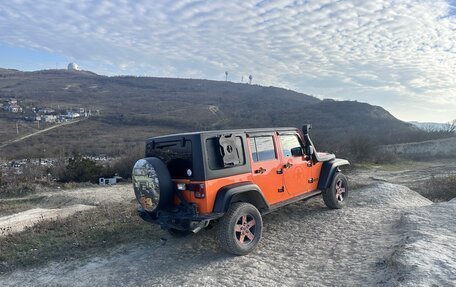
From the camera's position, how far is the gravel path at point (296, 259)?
14.8 ft

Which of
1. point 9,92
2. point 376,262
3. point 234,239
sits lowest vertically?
point 376,262

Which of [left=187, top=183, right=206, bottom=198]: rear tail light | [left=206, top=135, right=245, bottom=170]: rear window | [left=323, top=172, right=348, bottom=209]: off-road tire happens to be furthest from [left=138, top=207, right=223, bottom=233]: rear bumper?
[left=323, top=172, right=348, bottom=209]: off-road tire

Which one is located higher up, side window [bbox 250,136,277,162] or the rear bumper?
side window [bbox 250,136,277,162]

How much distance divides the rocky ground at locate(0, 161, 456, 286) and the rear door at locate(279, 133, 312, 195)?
28.8 inches

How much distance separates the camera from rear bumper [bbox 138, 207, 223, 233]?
5.04m

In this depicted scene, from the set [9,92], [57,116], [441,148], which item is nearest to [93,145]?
[57,116]

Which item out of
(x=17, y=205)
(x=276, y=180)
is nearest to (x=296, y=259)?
(x=276, y=180)

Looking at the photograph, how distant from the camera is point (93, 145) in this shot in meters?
57.5

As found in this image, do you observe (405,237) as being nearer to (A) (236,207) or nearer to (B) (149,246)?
(A) (236,207)

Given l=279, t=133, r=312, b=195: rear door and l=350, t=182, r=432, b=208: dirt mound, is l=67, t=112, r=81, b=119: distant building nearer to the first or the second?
l=350, t=182, r=432, b=208: dirt mound

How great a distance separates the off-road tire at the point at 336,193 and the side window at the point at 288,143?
1263 mm

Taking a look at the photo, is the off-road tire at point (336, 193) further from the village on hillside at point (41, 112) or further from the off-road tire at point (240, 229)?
the village on hillside at point (41, 112)

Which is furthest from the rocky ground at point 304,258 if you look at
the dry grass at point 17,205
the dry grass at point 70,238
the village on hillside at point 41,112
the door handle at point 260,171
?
the village on hillside at point 41,112

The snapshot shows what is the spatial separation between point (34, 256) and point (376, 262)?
535 cm
